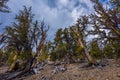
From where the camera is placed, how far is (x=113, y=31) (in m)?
20.5

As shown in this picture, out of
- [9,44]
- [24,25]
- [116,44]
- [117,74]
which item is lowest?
[117,74]

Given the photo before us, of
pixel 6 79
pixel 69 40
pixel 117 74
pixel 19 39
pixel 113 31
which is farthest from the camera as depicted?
pixel 69 40

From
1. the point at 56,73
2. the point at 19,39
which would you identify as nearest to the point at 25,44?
the point at 19,39

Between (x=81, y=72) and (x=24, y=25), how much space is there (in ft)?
47.2

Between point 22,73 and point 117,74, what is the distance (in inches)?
471

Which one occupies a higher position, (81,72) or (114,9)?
(114,9)

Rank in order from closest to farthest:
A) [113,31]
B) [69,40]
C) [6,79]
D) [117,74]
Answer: [117,74] → [113,31] → [6,79] → [69,40]

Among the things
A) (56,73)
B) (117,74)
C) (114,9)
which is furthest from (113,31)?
(56,73)

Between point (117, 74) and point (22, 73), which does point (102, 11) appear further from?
point (22, 73)

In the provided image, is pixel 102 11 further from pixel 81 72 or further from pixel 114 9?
pixel 81 72

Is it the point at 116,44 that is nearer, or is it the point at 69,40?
the point at 116,44

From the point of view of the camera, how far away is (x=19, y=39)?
1238 inches

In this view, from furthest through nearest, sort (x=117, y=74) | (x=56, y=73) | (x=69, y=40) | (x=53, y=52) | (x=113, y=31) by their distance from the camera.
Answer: (x=53, y=52), (x=69, y=40), (x=56, y=73), (x=113, y=31), (x=117, y=74)

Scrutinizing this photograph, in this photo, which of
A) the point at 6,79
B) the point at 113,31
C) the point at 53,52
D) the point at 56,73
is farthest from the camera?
the point at 53,52
